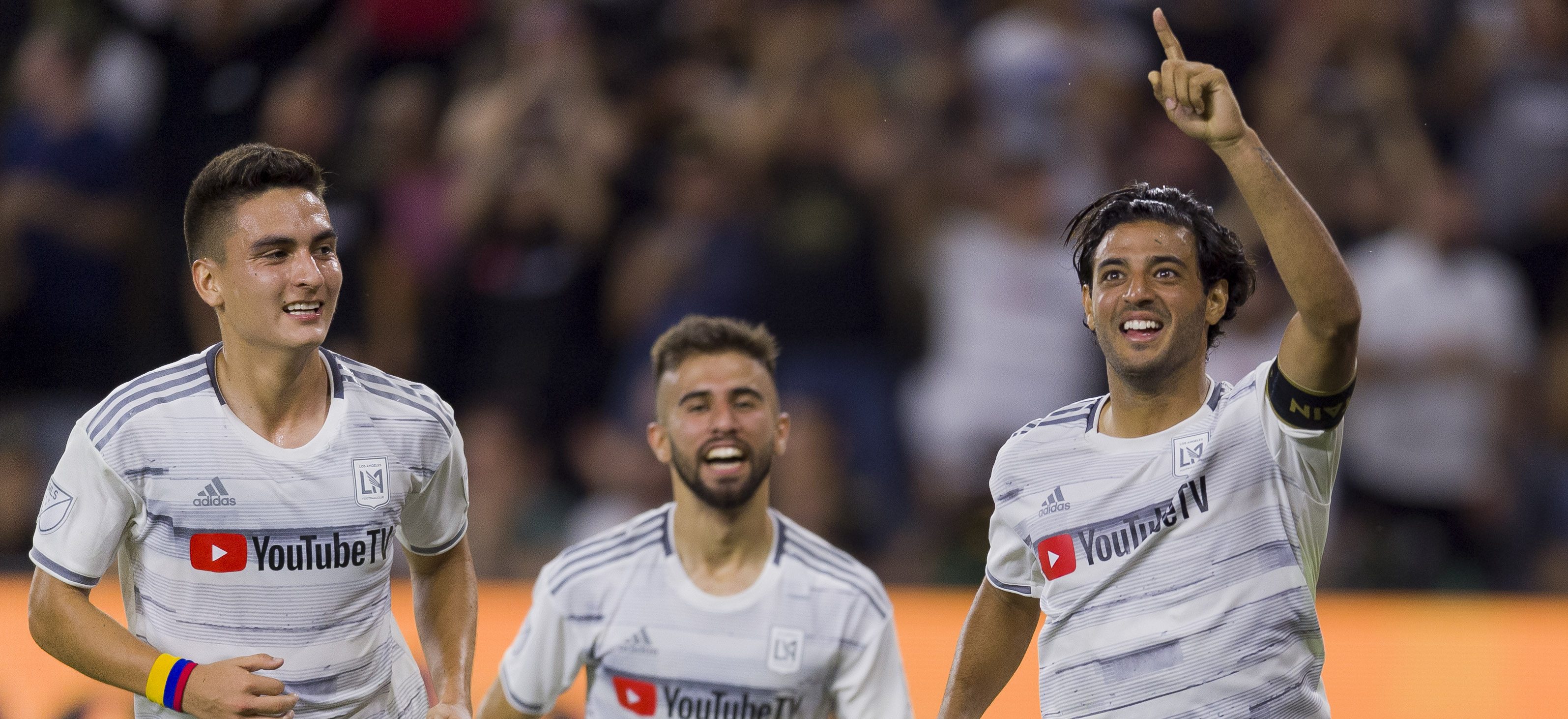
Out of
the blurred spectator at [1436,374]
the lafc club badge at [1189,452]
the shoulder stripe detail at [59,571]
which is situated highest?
the blurred spectator at [1436,374]

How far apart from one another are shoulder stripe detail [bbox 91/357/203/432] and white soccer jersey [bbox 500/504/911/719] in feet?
4.19

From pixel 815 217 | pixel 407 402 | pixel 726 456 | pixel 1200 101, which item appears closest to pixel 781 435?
pixel 726 456

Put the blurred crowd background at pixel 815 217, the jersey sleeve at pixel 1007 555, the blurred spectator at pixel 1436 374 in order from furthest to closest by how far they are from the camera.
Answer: the blurred crowd background at pixel 815 217 < the blurred spectator at pixel 1436 374 < the jersey sleeve at pixel 1007 555

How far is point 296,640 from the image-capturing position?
369 centimetres

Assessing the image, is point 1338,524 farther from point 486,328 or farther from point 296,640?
point 296,640

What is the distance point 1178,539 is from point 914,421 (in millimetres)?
4056

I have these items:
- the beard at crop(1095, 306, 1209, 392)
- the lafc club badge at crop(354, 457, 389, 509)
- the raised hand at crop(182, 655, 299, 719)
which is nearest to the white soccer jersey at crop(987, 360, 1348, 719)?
the beard at crop(1095, 306, 1209, 392)

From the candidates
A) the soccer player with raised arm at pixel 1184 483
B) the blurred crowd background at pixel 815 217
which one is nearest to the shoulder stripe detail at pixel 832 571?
the soccer player with raised arm at pixel 1184 483

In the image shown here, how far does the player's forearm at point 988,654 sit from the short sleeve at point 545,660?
3.71ft

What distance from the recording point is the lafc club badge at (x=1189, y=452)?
3.54 m

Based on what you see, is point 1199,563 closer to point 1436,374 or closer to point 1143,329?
point 1143,329

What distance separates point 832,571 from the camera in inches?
184

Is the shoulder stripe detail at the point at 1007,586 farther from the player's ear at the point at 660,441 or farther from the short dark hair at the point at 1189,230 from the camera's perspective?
the player's ear at the point at 660,441

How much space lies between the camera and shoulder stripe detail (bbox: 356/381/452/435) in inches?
155
